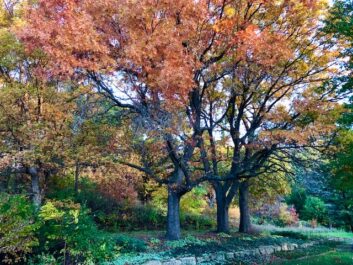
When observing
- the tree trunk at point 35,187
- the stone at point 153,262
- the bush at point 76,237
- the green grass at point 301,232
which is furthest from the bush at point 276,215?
the bush at point 76,237

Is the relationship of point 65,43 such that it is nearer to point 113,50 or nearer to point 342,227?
point 113,50

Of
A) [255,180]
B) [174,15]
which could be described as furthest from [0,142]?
[255,180]

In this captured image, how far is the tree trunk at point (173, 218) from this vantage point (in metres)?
12.1

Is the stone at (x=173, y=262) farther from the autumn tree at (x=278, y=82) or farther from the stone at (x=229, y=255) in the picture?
the autumn tree at (x=278, y=82)

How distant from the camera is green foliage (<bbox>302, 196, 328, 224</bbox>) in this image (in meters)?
30.1

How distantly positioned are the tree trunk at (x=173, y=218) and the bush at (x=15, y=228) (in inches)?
218

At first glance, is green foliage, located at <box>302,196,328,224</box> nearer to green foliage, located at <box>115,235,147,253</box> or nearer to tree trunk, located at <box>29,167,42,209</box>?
green foliage, located at <box>115,235,147,253</box>

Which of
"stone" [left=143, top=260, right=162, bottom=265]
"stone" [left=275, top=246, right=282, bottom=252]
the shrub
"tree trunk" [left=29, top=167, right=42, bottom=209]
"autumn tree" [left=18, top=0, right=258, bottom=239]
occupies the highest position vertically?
"autumn tree" [left=18, top=0, right=258, bottom=239]

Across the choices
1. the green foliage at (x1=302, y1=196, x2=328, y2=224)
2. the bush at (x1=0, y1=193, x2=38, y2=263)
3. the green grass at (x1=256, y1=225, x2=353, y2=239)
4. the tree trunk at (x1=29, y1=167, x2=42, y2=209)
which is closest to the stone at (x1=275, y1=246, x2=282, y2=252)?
the green grass at (x1=256, y1=225, x2=353, y2=239)

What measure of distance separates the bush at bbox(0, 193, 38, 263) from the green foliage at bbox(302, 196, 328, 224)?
27860mm

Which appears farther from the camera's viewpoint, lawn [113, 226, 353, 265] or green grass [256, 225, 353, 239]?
green grass [256, 225, 353, 239]

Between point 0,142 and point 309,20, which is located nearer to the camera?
point 0,142

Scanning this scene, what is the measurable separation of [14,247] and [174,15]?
749cm

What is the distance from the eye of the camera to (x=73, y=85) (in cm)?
1160
